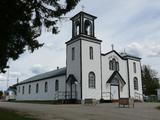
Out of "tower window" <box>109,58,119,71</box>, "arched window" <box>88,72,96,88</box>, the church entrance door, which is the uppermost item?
"tower window" <box>109,58,119,71</box>

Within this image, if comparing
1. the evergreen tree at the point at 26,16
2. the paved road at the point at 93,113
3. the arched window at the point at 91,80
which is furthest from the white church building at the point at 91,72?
the evergreen tree at the point at 26,16

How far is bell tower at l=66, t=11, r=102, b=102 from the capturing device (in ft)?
103

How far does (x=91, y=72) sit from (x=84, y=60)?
6.07 ft

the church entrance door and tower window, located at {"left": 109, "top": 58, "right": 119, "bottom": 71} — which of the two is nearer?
the church entrance door

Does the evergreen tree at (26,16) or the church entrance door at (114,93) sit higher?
the evergreen tree at (26,16)

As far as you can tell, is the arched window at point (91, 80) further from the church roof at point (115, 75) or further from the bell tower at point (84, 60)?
the church roof at point (115, 75)

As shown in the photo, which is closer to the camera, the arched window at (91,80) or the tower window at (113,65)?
the arched window at (91,80)

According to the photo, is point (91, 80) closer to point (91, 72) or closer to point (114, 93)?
point (91, 72)

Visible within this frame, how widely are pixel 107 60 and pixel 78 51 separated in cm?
508

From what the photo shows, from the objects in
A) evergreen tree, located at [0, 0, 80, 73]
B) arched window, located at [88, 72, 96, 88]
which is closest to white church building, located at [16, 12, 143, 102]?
arched window, located at [88, 72, 96, 88]

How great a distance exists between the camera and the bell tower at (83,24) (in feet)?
108

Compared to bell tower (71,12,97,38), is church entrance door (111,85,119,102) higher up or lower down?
lower down

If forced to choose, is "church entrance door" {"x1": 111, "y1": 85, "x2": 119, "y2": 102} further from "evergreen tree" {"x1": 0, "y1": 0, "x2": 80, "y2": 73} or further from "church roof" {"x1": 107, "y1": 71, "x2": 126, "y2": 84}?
A: "evergreen tree" {"x1": 0, "y1": 0, "x2": 80, "y2": 73}

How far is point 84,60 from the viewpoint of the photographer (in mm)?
31609
